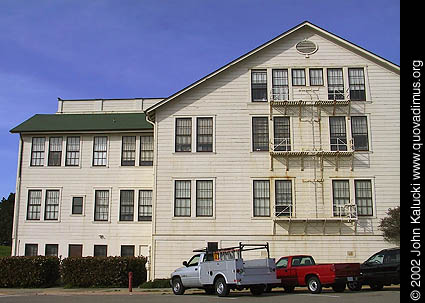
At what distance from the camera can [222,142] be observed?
2672 centimetres

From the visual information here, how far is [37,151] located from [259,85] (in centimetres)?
1529

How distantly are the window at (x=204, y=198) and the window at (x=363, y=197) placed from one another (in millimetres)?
8147

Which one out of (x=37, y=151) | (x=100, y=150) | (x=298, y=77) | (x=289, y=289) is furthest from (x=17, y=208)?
(x=298, y=77)

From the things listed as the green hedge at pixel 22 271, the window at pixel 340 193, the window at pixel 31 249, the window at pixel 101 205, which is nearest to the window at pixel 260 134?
the window at pixel 340 193

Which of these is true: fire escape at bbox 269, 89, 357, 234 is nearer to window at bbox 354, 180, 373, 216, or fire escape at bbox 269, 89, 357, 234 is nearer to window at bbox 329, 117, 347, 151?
window at bbox 329, 117, 347, 151

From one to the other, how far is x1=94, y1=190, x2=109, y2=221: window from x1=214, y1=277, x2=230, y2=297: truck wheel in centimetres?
1305

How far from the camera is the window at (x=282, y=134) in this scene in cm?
2631

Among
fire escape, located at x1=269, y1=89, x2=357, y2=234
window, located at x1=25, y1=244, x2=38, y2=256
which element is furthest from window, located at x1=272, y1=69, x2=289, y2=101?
window, located at x1=25, y1=244, x2=38, y2=256

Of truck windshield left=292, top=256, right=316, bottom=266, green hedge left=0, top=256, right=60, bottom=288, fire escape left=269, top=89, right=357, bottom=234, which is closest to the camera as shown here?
truck windshield left=292, top=256, right=316, bottom=266

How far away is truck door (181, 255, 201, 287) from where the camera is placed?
19266 mm

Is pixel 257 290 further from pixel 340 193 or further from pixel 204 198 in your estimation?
pixel 340 193

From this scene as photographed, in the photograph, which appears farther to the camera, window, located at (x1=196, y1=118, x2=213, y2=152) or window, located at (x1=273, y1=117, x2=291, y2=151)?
window, located at (x1=196, y1=118, x2=213, y2=152)

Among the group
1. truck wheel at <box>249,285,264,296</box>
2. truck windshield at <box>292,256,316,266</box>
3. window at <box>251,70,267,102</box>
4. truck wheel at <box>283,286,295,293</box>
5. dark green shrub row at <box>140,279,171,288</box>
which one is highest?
window at <box>251,70,267,102</box>

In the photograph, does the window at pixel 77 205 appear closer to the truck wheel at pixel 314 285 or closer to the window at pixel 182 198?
the window at pixel 182 198
